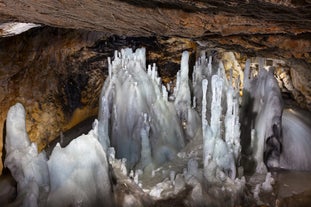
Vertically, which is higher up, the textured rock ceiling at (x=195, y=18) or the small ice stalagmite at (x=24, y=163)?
the textured rock ceiling at (x=195, y=18)

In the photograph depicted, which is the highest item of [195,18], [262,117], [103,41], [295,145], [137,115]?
[195,18]

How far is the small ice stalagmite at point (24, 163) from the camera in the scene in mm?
4957

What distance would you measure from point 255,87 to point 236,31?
4.34 metres

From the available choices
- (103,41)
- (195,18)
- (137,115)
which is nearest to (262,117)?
(137,115)

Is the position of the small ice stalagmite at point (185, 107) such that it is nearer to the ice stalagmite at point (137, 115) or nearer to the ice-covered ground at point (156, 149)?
the ice-covered ground at point (156, 149)

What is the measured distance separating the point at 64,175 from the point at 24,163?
0.80 meters

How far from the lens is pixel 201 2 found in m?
3.60

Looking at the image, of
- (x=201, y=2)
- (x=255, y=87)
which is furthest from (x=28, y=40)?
(x=201, y=2)

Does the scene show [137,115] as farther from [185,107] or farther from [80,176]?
[80,176]

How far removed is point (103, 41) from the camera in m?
10.0

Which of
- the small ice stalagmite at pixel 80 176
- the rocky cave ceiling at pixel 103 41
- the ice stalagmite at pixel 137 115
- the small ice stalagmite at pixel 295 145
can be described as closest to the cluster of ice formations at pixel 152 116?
the ice stalagmite at pixel 137 115

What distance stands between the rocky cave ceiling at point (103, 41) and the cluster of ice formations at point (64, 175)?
6.12 feet

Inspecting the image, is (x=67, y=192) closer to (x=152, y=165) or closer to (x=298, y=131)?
(x=152, y=165)

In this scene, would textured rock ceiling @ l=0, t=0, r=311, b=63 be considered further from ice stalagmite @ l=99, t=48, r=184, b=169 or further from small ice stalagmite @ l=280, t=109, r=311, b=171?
ice stalagmite @ l=99, t=48, r=184, b=169
